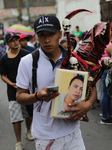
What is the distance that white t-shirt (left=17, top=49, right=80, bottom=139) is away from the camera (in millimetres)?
2193

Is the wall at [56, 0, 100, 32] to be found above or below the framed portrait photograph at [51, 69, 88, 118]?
above

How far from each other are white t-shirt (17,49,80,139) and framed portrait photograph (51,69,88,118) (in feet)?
0.50

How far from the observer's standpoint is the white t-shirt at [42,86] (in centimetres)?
219

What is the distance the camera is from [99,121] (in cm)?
538

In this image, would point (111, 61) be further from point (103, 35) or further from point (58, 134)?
point (58, 134)

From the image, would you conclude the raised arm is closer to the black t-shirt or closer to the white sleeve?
the white sleeve

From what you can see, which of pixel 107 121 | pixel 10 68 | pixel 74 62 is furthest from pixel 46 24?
pixel 107 121

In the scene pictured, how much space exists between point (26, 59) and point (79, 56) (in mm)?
474

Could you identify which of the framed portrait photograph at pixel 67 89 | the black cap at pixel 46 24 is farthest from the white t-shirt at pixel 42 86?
the black cap at pixel 46 24

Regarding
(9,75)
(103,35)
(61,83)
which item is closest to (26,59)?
(61,83)

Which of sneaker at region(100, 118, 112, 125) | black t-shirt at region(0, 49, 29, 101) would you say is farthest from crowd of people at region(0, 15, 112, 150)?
sneaker at region(100, 118, 112, 125)

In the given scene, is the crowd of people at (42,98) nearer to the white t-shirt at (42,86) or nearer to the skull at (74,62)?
the white t-shirt at (42,86)

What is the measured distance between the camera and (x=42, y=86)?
219 centimetres

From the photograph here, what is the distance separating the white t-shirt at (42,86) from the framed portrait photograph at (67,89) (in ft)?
0.50
